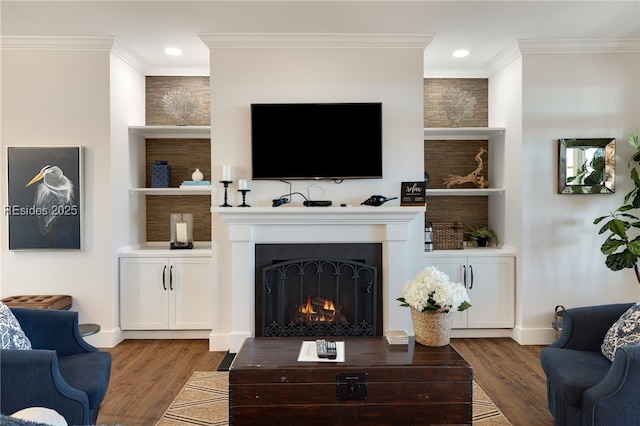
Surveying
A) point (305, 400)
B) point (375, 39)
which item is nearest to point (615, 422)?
point (305, 400)

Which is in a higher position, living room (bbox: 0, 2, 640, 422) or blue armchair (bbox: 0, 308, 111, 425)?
living room (bbox: 0, 2, 640, 422)

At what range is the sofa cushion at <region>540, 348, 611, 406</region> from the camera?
2.12 meters

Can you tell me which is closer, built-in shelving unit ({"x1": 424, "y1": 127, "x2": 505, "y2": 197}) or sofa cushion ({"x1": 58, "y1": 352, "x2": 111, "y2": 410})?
sofa cushion ({"x1": 58, "y1": 352, "x2": 111, "y2": 410})

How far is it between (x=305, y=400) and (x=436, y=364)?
672 millimetres

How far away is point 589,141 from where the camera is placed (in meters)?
3.97

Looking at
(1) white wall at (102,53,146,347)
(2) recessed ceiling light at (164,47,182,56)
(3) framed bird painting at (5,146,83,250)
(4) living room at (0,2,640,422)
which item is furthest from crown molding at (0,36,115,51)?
(3) framed bird painting at (5,146,83,250)

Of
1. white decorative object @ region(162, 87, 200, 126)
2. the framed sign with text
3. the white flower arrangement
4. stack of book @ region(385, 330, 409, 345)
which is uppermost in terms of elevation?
white decorative object @ region(162, 87, 200, 126)

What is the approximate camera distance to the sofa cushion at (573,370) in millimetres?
2117

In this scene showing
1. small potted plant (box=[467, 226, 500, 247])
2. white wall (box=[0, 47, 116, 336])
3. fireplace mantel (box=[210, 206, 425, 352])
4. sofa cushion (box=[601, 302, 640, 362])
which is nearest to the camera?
sofa cushion (box=[601, 302, 640, 362])

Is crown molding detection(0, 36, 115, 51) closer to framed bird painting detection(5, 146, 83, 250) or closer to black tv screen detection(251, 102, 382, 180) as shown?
framed bird painting detection(5, 146, 83, 250)

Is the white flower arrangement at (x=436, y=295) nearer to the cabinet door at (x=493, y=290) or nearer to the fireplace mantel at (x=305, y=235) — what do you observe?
the fireplace mantel at (x=305, y=235)

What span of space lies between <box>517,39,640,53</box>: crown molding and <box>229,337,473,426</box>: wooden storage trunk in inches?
121

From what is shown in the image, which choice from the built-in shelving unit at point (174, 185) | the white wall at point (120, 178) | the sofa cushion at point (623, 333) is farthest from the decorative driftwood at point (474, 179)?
the white wall at point (120, 178)

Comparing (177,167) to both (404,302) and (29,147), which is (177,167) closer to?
(29,147)
